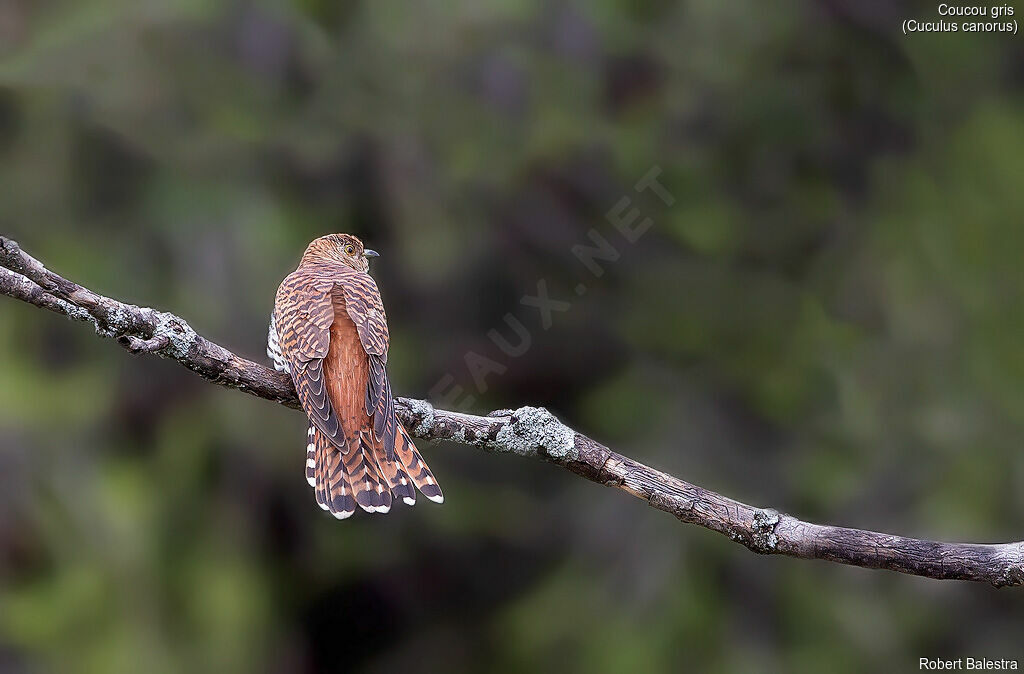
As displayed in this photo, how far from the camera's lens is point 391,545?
485cm

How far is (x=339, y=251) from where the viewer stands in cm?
403

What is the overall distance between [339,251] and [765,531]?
2036 millimetres

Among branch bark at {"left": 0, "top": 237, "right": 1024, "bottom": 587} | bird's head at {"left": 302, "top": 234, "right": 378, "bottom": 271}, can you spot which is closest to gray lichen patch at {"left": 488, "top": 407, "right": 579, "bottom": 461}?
branch bark at {"left": 0, "top": 237, "right": 1024, "bottom": 587}

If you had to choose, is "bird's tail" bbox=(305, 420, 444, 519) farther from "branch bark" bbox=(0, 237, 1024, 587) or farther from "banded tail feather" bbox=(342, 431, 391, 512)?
"branch bark" bbox=(0, 237, 1024, 587)

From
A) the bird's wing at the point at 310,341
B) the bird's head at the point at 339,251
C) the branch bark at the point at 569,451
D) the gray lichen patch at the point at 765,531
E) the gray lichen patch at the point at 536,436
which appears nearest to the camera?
the branch bark at the point at 569,451

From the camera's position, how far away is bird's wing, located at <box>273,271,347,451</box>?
2.96 m

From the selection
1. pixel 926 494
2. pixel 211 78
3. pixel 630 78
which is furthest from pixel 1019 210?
pixel 211 78

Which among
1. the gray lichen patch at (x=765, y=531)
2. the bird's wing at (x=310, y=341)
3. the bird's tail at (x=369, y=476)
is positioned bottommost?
the gray lichen patch at (x=765, y=531)

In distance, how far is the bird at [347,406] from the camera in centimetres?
298

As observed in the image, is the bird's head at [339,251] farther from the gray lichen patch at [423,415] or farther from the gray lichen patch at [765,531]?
the gray lichen patch at [765,531]

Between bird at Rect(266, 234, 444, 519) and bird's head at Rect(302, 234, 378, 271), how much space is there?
2.24 feet

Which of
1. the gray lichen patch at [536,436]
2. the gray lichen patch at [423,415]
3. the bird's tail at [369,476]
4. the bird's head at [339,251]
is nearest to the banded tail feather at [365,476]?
the bird's tail at [369,476]

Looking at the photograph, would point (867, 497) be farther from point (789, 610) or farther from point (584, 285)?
point (584, 285)

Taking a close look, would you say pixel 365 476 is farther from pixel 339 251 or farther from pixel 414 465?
pixel 339 251
